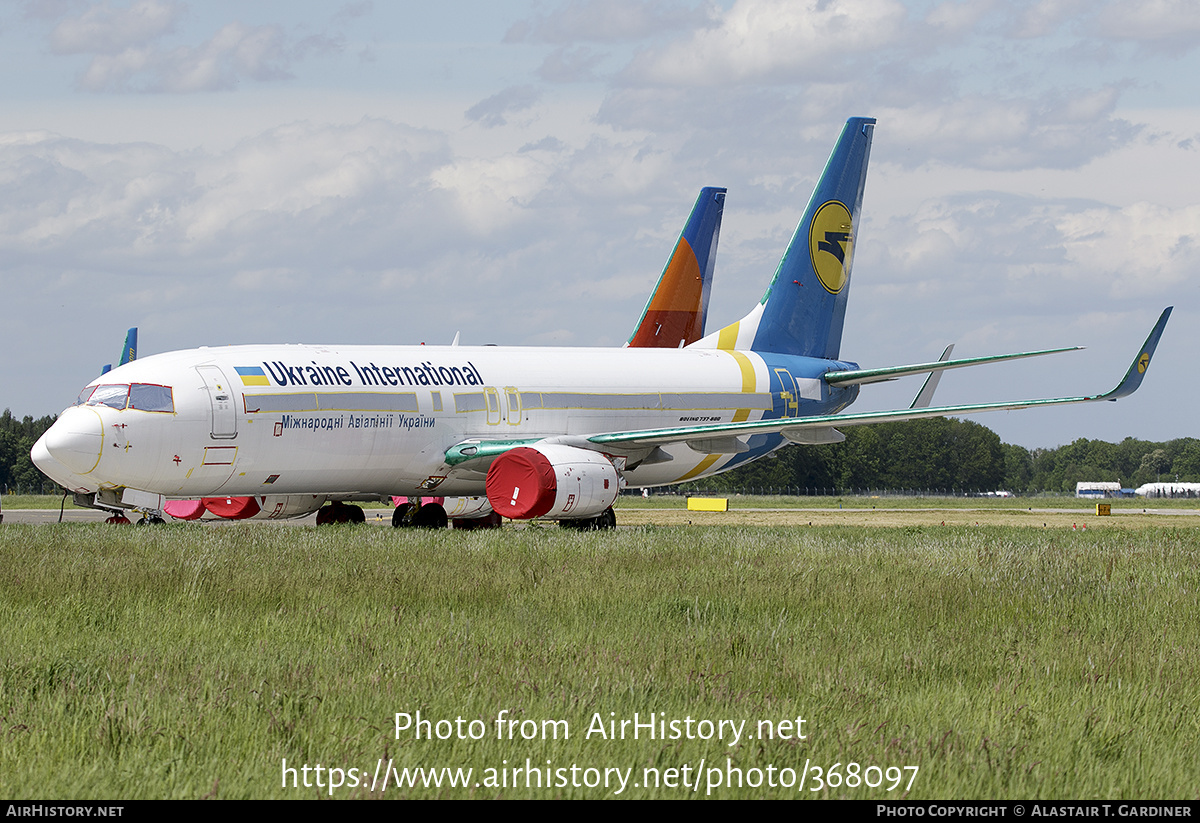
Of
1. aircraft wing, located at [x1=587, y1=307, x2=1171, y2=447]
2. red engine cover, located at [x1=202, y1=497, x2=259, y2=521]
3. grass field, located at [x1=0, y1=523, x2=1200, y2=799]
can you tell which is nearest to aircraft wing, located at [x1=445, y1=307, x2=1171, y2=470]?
aircraft wing, located at [x1=587, y1=307, x2=1171, y2=447]

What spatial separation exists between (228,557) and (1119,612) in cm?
1097

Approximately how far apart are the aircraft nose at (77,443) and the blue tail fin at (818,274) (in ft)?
54.9

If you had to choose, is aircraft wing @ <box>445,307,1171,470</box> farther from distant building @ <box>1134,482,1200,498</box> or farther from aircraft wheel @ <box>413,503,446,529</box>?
distant building @ <box>1134,482,1200,498</box>

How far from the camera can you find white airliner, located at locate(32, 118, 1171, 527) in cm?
2303

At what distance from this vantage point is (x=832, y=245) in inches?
1398

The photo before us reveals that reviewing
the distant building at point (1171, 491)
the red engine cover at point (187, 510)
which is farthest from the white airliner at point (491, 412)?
the distant building at point (1171, 491)

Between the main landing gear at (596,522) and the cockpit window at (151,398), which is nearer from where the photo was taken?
the cockpit window at (151,398)

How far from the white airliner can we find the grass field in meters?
5.32

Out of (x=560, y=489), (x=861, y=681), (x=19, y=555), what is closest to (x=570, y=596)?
(x=861, y=681)

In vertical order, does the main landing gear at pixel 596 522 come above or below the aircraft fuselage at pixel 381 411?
below

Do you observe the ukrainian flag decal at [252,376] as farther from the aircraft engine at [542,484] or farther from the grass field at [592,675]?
the grass field at [592,675]

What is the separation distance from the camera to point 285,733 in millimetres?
7957

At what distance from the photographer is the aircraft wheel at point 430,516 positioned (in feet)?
98.9

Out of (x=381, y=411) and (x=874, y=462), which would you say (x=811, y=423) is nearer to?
(x=381, y=411)
